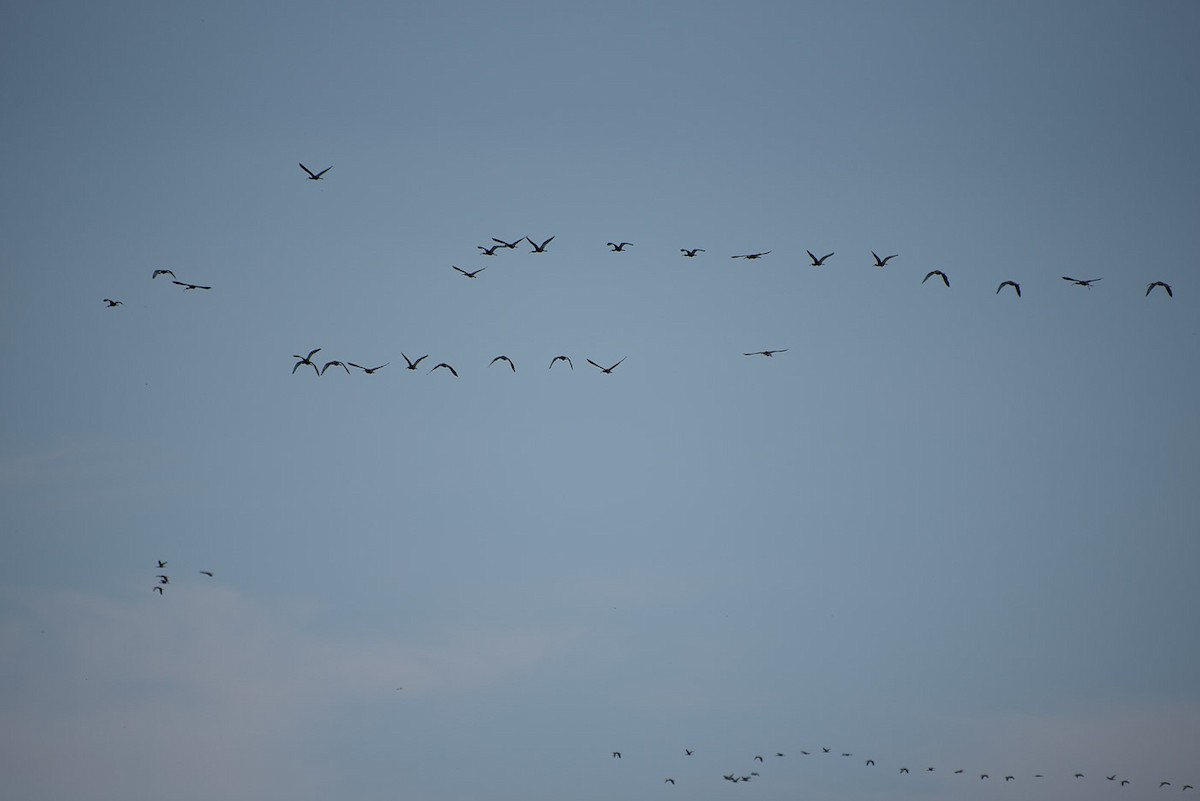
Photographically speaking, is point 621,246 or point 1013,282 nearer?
point 1013,282

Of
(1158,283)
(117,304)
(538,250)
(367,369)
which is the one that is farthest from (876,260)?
(117,304)

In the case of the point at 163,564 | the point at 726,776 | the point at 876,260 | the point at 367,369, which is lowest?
the point at 726,776

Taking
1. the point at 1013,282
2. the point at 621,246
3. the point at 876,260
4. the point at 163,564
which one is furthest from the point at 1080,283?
the point at 163,564

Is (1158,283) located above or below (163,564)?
above

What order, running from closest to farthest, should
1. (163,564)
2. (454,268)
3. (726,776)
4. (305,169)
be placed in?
(305,169)
(454,268)
(163,564)
(726,776)

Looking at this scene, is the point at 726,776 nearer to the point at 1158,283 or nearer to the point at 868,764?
the point at 868,764

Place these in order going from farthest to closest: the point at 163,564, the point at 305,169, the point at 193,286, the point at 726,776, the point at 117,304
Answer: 1. the point at 726,776
2. the point at 163,564
3. the point at 117,304
4. the point at 193,286
5. the point at 305,169

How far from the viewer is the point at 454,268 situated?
82250 mm

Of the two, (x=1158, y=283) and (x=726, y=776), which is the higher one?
(x=1158, y=283)

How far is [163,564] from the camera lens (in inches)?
4235

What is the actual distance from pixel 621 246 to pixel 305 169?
25.5 m

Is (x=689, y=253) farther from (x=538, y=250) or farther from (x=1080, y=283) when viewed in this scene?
(x=1080, y=283)

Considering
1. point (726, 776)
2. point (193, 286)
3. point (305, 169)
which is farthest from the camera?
point (726, 776)

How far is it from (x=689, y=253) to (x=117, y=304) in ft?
149
